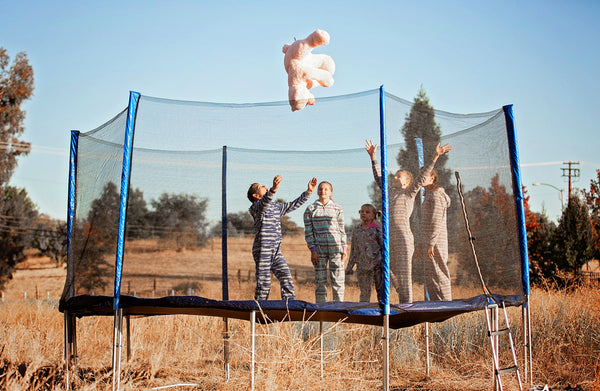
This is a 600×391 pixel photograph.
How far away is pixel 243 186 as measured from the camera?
4637 millimetres

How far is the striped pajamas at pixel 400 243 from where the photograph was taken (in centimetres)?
385

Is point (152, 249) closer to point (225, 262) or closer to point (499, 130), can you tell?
point (225, 262)

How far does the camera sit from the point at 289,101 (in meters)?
4.15

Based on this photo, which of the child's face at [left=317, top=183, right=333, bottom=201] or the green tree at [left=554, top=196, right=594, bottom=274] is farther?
the green tree at [left=554, top=196, right=594, bottom=274]

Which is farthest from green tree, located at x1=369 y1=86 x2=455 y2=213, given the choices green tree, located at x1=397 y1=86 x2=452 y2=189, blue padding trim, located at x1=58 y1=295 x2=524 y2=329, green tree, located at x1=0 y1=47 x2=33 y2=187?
green tree, located at x1=0 y1=47 x2=33 y2=187

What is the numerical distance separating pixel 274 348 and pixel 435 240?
56.1 inches

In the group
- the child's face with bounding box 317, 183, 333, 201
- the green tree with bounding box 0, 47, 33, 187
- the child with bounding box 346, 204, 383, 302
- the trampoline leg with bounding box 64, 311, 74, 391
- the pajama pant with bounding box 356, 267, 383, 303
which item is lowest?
the trampoline leg with bounding box 64, 311, 74, 391

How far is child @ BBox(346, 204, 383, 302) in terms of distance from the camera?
4086 mm

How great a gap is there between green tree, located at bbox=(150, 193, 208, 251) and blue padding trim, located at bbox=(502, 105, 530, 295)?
8.09 feet

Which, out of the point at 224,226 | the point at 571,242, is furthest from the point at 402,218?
the point at 571,242

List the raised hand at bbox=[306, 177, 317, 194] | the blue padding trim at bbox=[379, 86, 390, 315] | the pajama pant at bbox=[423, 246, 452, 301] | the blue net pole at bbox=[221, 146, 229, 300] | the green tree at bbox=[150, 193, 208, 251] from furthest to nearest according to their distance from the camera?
the blue net pole at bbox=[221, 146, 229, 300] → the green tree at bbox=[150, 193, 208, 251] → the raised hand at bbox=[306, 177, 317, 194] → the pajama pant at bbox=[423, 246, 452, 301] → the blue padding trim at bbox=[379, 86, 390, 315]

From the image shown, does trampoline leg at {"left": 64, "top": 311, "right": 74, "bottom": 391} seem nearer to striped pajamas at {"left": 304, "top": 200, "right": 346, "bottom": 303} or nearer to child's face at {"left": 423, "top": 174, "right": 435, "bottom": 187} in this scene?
striped pajamas at {"left": 304, "top": 200, "right": 346, "bottom": 303}

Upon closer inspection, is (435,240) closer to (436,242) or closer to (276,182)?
(436,242)

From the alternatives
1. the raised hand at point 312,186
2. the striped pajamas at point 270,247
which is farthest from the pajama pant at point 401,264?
the striped pajamas at point 270,247
